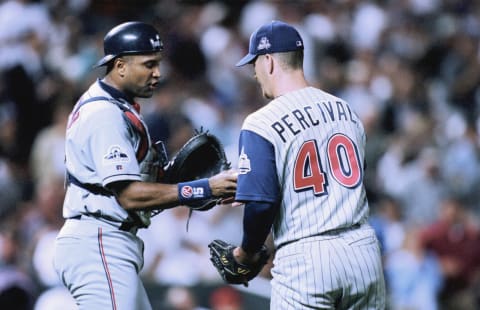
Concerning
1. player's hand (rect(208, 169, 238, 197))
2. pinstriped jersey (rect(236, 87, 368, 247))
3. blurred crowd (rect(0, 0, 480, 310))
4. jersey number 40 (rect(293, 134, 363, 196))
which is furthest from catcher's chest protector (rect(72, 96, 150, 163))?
blurred crowd (rect(0, 0, 480, 310))

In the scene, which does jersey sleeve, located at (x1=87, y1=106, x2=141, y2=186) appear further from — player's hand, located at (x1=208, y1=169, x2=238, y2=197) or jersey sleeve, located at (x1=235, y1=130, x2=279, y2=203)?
jersey sleeve, located at (x1=235, y1=130, x2=279, y2=203)

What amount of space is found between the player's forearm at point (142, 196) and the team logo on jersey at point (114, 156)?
0.14 metres

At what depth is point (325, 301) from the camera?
17.8 ft

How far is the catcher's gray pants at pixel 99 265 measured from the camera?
18.6ft

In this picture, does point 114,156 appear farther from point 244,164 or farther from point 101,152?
point 244,164

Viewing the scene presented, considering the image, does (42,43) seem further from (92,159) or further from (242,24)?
(92,159)

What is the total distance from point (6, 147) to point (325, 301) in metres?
6.58

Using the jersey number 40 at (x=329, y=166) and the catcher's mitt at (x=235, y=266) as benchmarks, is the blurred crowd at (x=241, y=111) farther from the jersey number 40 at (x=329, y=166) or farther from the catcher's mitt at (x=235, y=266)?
the jersey number 40 at (x=329, y=166)

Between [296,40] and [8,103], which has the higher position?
[296,40]

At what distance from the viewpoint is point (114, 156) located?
561cm

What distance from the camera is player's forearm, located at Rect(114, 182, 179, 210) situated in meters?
5.66

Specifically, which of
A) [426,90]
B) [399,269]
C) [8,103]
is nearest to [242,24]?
[426,90]

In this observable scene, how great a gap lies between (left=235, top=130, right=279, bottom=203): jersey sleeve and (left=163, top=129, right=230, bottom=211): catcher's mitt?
822mm

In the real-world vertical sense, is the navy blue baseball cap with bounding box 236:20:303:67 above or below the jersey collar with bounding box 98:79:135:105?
above
